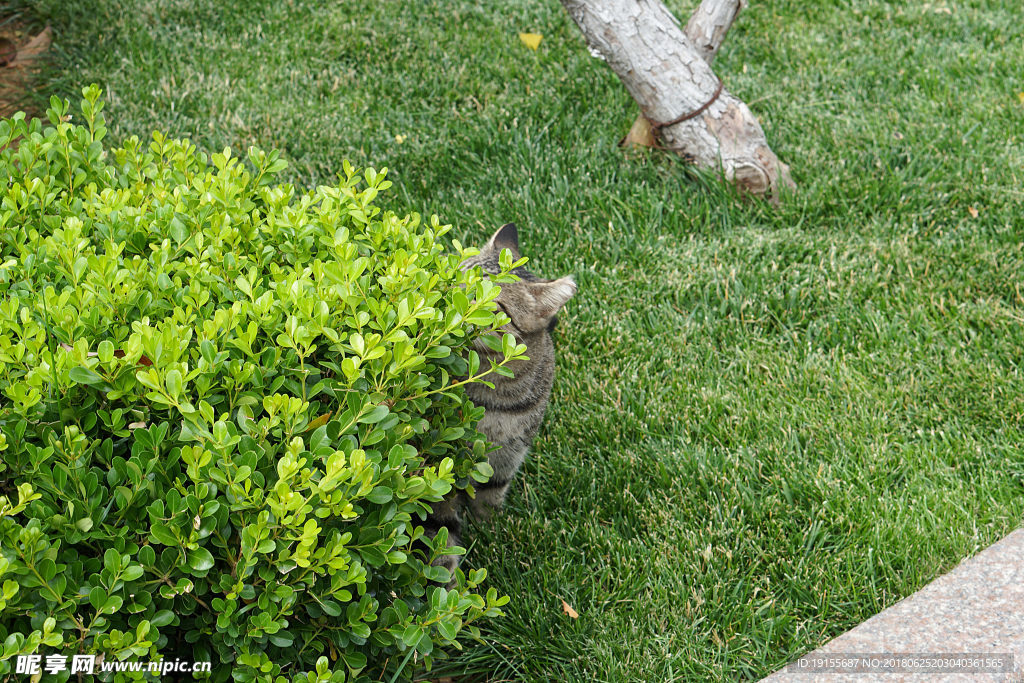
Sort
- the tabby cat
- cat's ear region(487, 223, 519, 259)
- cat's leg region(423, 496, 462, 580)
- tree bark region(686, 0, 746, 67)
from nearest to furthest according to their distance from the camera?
cat's leg region(423, 496, 462, 580) < the tabby cat < cat's ear region(487, 223, 519, 259) < tree bark region(686, 0, 746, 67)

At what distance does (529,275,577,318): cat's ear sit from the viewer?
2906 mm

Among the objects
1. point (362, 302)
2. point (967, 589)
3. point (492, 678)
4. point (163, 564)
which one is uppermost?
point (362, 302)

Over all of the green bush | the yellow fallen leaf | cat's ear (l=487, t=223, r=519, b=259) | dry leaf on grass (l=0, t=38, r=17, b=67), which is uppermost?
the green bush

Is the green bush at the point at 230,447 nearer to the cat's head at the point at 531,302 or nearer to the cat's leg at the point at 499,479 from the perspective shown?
the cat's head at the point at 531,302

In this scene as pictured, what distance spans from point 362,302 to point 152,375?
21.9 inches

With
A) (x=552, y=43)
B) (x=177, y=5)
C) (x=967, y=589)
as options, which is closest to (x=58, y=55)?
(x=177, y=5)

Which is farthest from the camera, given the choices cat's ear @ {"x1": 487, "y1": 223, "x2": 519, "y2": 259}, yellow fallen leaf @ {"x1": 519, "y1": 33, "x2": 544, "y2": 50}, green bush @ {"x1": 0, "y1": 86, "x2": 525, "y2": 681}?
yellow fallen leaf @ {"x1": 519, "y1": 33, "x2": 544, "y2": 50}

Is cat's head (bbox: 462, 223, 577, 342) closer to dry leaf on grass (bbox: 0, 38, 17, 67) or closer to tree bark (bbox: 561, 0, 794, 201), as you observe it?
tree bark (bbox: 561, 0, 794, 201)

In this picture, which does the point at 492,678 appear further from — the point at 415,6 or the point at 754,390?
the point at 415,6

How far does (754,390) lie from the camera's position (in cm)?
368

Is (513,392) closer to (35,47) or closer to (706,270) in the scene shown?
(706,270)

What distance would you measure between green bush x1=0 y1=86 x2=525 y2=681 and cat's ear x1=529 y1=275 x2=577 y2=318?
0.55 meters

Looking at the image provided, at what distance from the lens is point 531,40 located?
5.68 meters

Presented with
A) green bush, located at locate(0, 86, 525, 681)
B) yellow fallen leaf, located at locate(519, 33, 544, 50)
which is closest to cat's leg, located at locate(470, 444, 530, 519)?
green bush, located at locate(0, 86, 525, 681)
